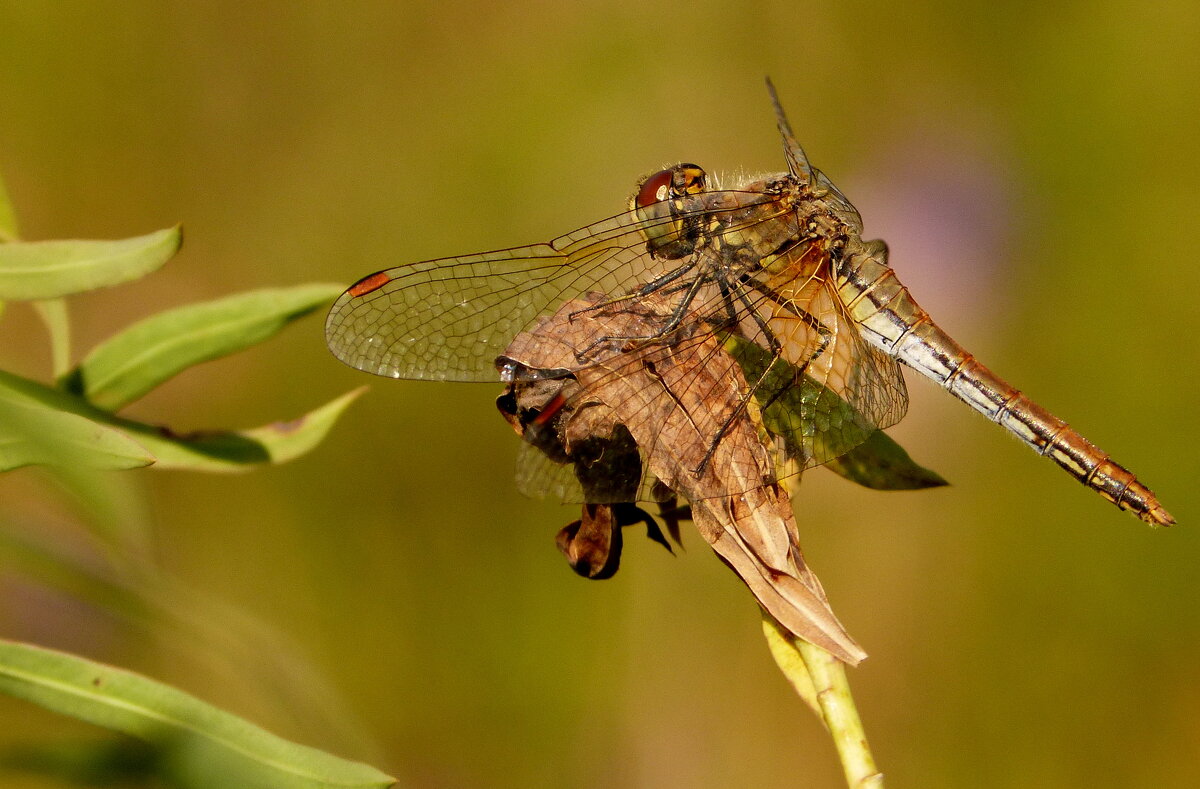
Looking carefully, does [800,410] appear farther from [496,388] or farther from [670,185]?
[496,388]

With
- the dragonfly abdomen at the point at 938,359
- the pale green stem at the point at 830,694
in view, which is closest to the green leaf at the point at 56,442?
the pale green stem at the point at 830,694

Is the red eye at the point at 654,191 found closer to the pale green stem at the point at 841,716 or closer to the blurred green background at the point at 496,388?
the pale green stem at the point at 841,716

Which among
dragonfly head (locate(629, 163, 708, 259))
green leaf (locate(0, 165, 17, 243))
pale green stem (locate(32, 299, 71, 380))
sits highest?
dragonfly head (locate(629, 163, 708, 259))

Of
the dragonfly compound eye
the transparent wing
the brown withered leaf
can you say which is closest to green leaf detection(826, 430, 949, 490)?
the brown withered leaf

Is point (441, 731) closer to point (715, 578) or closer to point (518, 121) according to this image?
point (715, 578)

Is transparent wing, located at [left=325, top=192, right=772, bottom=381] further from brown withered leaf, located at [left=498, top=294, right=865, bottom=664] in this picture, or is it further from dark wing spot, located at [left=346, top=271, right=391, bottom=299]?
brown withered leaf, located at [left=498, top=294, right=865, bottom=664]

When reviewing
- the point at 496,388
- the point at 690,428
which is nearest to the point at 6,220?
the point at 690,428

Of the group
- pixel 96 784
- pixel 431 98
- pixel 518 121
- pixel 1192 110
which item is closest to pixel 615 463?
pixel 96 784
